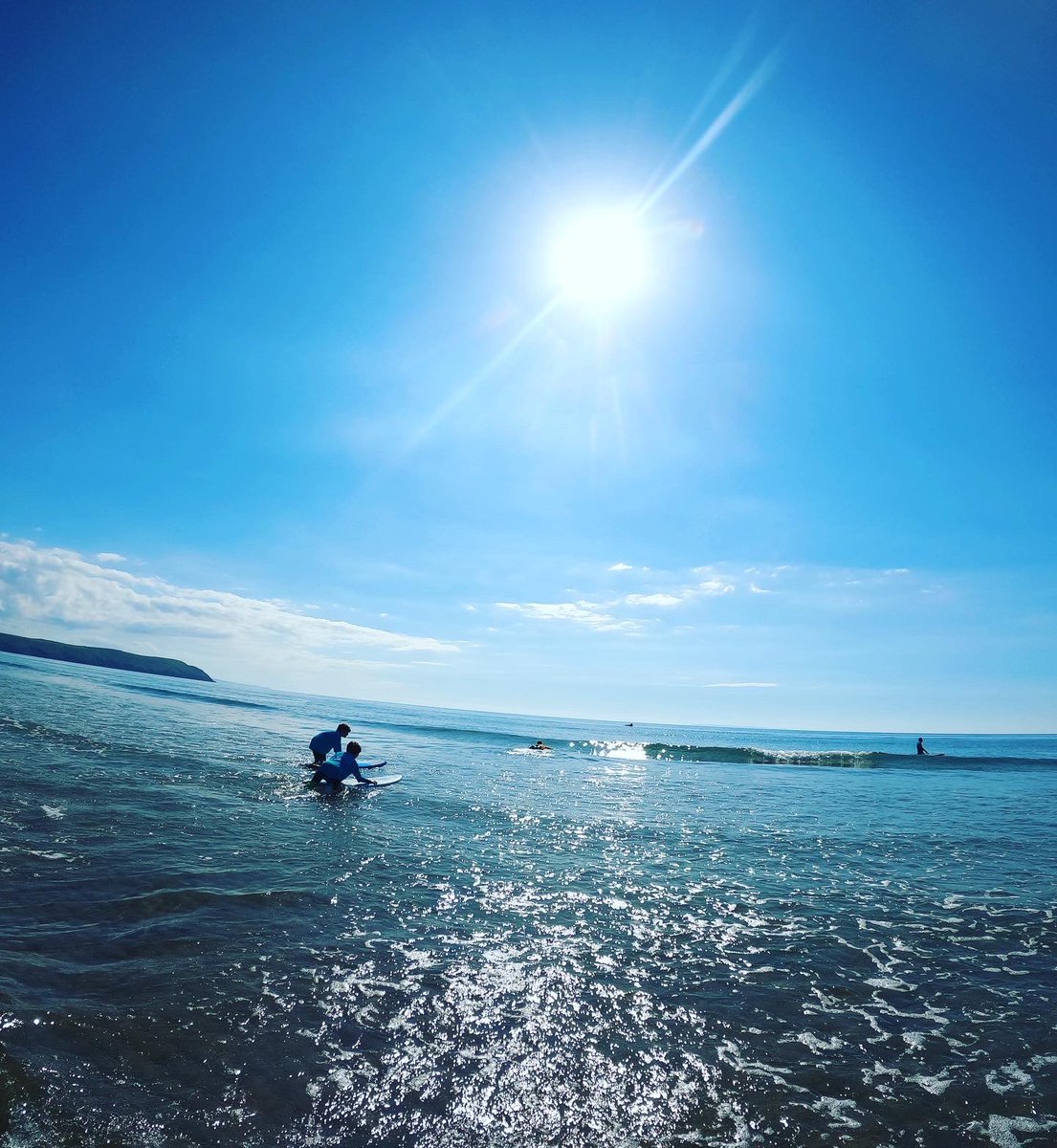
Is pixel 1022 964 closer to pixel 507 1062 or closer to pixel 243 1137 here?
pixel 507 1062

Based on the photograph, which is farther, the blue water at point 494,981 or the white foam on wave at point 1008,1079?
the white foam on wave at point 1008,1079

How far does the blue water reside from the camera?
212 inches

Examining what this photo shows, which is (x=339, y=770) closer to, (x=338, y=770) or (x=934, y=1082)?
(x=338, y=770)

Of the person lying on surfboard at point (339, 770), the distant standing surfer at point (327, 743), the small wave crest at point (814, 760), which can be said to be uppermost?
the distant standing surfer at point (327, 743)

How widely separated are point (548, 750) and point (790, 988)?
50.5 meters

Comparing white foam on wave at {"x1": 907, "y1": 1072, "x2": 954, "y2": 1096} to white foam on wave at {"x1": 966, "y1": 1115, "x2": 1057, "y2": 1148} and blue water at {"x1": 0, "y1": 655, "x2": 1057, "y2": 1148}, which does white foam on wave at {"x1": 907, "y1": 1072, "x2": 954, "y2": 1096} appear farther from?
white foam on wave at {"x1": 966, "y1": 1115, "x2": 1057, "y2": 1148}

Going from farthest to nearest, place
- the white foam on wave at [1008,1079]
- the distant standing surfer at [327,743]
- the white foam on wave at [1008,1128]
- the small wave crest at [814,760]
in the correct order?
the small wave crest at [814,760] → the distant standing surfer at [327,743] → the white foam on wave at [1008,1079] → the white foam on wave at [1008,1128]

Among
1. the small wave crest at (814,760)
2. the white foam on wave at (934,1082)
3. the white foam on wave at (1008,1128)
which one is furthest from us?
the small wave crest at (814,760)

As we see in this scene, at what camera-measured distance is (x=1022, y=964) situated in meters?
9.62

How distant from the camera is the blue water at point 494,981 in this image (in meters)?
5.39

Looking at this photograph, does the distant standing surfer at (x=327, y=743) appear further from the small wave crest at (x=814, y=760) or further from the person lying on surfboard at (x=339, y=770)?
the small wave crest at (x=814, y=760)

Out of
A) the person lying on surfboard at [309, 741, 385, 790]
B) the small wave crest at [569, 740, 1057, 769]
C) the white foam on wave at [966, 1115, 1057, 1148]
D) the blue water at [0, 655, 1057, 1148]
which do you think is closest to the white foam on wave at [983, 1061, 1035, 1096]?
the blue water at [0, 655, 1057, 1148]

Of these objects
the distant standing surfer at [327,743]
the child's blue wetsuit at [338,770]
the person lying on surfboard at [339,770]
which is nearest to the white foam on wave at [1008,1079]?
the person lying on surfboard at [339,770]

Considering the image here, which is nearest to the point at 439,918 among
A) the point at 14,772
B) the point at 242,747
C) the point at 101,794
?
the point at 101,794
